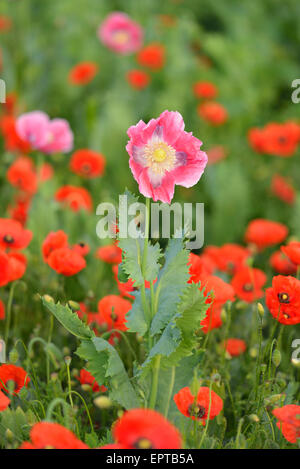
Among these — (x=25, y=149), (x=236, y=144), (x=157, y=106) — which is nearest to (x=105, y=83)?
(x=157, y=106)

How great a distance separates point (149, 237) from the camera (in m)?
1.27

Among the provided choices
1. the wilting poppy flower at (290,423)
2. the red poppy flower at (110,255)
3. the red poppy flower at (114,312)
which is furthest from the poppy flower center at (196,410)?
the red poppy flower at (110,255)

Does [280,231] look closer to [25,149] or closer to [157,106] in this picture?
[25,149]

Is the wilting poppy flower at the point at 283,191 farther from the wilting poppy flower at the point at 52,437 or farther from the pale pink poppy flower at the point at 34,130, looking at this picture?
the wilting poppy flower at the point at 52,437

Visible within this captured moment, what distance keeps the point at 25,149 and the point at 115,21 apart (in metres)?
0.80

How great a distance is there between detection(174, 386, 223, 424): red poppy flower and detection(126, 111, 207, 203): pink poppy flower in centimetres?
27

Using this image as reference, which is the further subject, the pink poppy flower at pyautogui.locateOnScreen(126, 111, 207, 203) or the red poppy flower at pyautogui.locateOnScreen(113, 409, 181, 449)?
the pink poppy flower at pyautogui.locateOnScreen(126, 111, 207, 203)

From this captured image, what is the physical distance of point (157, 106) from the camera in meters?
2.40

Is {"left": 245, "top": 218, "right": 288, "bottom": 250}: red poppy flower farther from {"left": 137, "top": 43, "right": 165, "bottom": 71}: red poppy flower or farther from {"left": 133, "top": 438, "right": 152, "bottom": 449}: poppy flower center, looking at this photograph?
{"left": 137, "top": 43, "right": 165, "bottom": 71}: red poppy flower

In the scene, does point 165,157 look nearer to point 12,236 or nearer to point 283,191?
point 12,236

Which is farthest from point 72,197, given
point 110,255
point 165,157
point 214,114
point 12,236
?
point 214,114

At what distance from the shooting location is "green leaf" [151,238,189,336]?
0.80 meters

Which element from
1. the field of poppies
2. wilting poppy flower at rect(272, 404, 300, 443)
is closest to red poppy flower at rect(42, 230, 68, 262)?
the field of poppies

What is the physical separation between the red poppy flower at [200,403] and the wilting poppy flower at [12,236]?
0.45 m
